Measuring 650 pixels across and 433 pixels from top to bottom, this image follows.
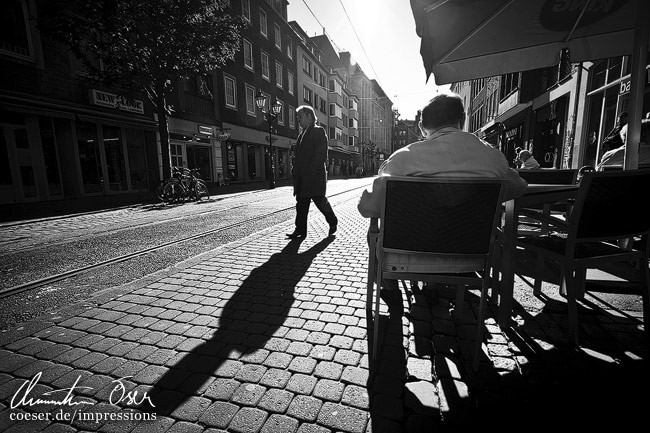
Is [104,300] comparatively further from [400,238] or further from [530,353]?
[530,353]

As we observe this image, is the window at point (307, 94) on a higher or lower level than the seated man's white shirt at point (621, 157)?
higher

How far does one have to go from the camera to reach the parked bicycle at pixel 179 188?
10.7 metres

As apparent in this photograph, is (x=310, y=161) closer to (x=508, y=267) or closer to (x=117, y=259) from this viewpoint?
(x=117, y=259)

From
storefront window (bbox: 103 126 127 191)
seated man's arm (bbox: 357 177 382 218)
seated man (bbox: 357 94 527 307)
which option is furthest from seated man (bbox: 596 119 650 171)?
storefront window (bbox: 103 126 127 191)

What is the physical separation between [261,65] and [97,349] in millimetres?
26231

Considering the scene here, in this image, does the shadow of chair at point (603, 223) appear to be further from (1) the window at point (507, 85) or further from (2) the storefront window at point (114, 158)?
(1) the window at point (507, 85)

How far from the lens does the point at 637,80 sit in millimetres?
2842

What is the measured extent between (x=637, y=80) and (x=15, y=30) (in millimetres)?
16429

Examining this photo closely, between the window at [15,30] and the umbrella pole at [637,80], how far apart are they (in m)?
15.6

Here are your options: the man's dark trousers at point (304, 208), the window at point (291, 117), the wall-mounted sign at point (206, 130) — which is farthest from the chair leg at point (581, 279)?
the window at point (291, 117)

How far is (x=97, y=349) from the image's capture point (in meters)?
1.97

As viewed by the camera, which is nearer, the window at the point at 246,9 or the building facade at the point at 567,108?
the building facade at the point at 567,108

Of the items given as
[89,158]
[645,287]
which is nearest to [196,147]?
[89,158]

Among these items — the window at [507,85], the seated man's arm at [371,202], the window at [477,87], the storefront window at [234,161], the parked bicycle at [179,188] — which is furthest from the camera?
the window at [477,87]
